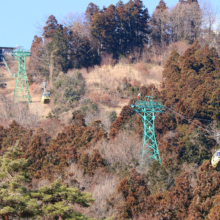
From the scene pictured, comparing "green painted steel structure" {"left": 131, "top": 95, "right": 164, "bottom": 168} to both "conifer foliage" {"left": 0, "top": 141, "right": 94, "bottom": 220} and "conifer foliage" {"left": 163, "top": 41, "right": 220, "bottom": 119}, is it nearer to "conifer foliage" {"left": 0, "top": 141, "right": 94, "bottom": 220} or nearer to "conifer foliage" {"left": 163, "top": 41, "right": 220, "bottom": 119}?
"conifer foliage" {"left": 163, "top": 41, "right": 220, "bottom": 119}

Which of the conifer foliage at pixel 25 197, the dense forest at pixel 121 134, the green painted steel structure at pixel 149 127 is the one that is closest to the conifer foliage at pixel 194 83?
the dense forest at pixel 121 134

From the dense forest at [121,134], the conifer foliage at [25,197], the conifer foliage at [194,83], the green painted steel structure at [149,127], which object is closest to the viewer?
the conifer foliage at [25,197]

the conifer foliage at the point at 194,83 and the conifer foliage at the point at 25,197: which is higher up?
the conifer foliage at the point at 194,83

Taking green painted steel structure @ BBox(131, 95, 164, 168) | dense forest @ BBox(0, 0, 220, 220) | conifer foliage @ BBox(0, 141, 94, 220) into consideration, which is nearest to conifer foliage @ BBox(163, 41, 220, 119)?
dense forest @ BBox(0, 0, 220, 220)

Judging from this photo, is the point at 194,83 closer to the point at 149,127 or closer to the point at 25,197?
the point at 149,127

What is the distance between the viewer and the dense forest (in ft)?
59.6

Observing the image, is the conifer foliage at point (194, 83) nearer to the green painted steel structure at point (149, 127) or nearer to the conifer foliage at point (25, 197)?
the green painted steel structure at point (149, 127)

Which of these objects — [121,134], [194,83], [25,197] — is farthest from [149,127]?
[25,197]

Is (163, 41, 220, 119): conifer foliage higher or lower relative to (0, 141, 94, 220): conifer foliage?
higher

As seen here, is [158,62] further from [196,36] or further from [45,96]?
[45,96]

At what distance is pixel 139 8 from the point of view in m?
51.1

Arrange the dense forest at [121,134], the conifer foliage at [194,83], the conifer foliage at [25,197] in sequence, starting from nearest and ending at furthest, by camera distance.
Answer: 1. the conifer foliage at [25,197]
2. the dense forest at [121,134]
3. the conifer foliage at [194,83]

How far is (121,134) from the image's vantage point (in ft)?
111

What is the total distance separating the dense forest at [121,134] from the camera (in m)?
18.2
